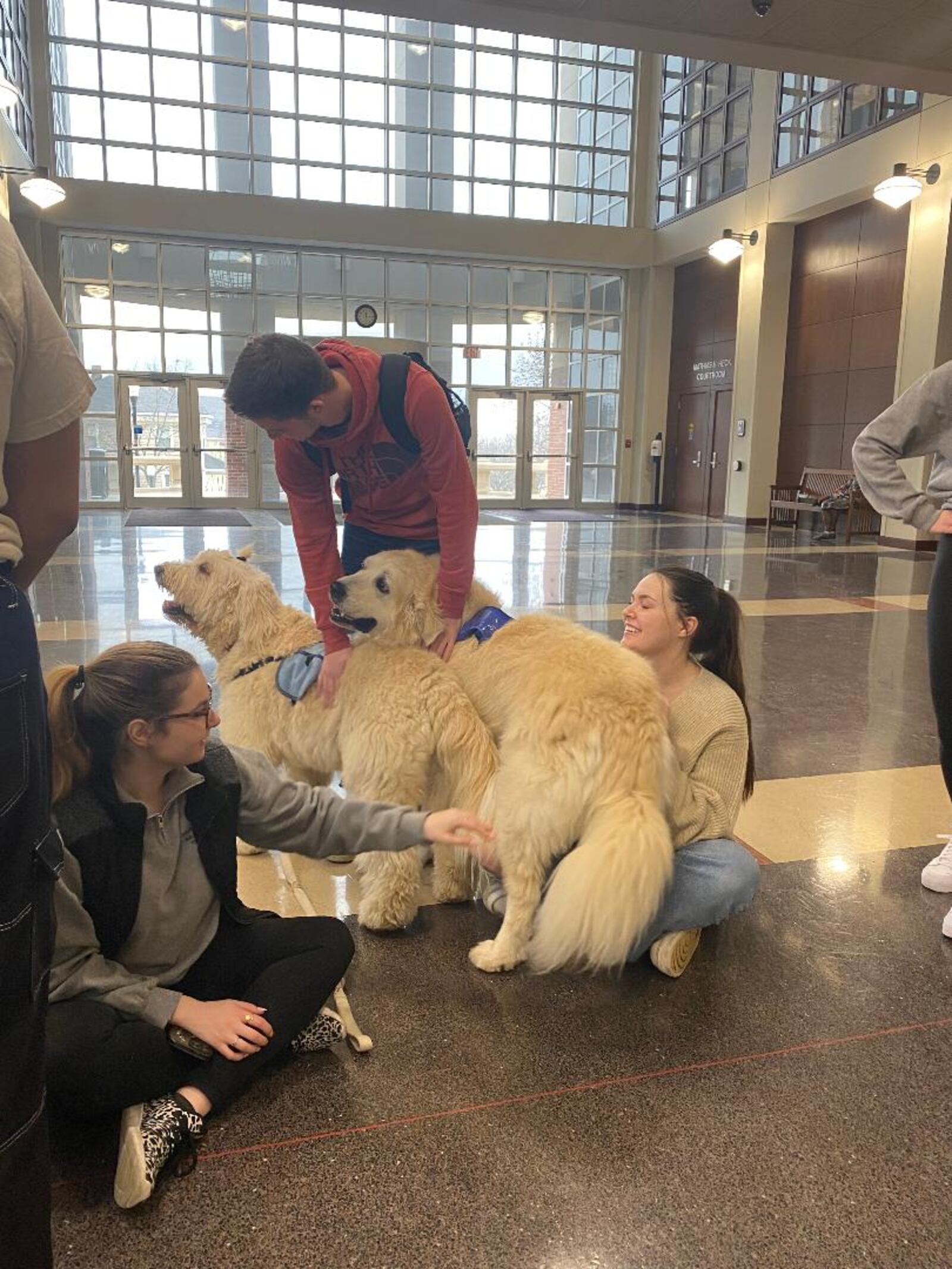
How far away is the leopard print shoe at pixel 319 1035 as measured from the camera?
78.2 inches

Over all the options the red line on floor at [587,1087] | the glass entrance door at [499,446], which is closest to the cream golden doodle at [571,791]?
the red line on floor at [587,1087]

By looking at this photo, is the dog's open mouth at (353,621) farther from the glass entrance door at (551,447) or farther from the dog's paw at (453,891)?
the glass entrance door at (551,447)

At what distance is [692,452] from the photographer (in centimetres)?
1898

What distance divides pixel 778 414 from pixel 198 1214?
16613 millimetres

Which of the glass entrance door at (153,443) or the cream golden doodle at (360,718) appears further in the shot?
the glass entrance door at (153,443)

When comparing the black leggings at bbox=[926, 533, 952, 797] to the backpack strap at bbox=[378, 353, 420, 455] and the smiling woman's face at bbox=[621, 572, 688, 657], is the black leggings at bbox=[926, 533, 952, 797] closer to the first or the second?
the smiling woman's face at bbox=[621, 572, 688, 657]

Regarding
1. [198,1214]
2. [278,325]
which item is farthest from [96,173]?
[198,1214]

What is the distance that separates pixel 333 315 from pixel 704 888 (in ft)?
59.6

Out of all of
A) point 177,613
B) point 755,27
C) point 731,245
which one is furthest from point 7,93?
point 731,245

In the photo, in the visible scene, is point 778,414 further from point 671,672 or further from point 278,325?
point 671,672

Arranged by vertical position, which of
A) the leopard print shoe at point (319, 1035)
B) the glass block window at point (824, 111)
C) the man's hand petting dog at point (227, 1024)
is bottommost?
the leopard print shoe at point (319, 1035)

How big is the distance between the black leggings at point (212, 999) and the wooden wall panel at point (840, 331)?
13.8 meters

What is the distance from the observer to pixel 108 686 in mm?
1704

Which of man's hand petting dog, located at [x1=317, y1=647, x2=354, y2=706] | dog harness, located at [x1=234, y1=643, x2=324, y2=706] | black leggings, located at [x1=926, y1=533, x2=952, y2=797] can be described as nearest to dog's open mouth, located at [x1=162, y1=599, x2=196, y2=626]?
dog harness, located at [x1=234, y1=643, x2=324, y2=706]
